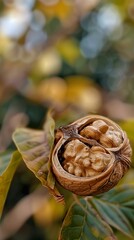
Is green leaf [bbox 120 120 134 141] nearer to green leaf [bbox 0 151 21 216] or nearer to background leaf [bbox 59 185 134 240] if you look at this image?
background leaf [bbox 59 185 134 240]

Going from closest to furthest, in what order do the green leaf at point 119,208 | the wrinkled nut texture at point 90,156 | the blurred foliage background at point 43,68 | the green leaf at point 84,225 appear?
the wrinkled nut texture at point 90,156 < the green leaf at point 84,225 < the green leaf at point 119,208 < the blurred foliage background at point 43,68

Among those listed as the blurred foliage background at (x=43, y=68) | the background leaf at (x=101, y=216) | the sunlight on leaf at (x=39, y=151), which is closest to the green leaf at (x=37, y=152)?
the sunlight on leaf at (x=39, y=151)

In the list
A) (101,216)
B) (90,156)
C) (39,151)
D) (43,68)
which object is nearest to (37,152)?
(39,151)

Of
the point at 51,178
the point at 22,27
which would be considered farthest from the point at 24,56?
the point at 51,178

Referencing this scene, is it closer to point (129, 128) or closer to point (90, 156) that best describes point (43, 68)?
point (129, 128)

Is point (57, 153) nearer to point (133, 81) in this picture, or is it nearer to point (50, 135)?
point (50, 135)

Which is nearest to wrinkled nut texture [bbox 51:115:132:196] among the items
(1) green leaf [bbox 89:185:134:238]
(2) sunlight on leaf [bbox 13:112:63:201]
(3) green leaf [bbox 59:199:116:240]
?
(2) sunlight on leaf [bbox 13:112:63:201]

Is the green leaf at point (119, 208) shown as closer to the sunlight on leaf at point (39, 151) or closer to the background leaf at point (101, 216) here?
the background leaf at point (101, 216)
